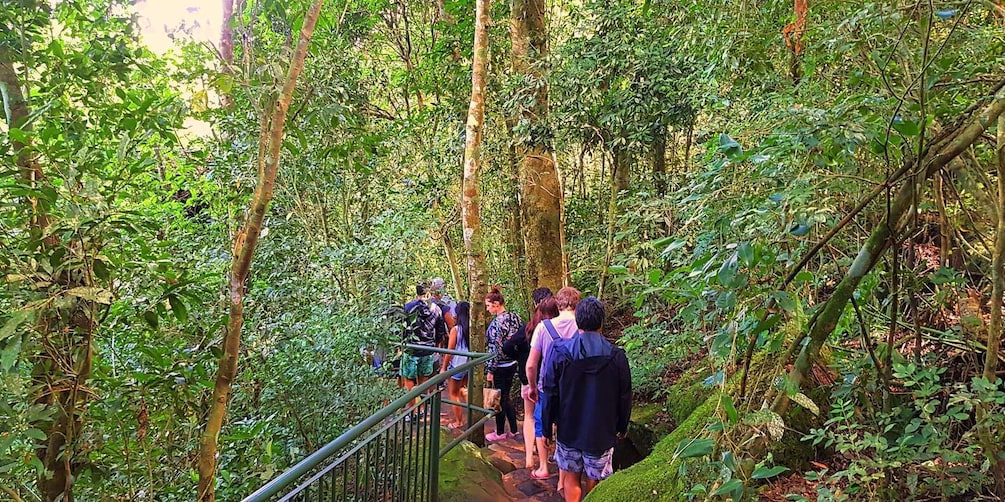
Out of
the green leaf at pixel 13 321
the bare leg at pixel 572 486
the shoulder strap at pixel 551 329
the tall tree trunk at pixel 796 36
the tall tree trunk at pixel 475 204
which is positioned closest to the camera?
the green leaf at pixel 13 321

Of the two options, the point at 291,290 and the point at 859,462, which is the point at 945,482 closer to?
the point at 859,462

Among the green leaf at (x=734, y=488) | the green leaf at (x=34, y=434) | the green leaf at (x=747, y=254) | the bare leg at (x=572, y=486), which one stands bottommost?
the bare leg at (x=572, y=486)

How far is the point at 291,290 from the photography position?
16.7 ft

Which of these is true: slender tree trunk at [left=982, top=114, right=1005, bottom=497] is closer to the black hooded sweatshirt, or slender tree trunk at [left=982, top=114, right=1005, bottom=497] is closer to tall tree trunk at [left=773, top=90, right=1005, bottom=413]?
tall tree trunk at [left=773, top=90, right=1005, bottom=413]

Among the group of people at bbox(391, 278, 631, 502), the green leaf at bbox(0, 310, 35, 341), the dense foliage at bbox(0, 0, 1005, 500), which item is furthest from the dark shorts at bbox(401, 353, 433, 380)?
the green leaf at bbox(0, 310, 35, 341)

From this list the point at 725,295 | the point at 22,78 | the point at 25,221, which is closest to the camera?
the point at 725,295

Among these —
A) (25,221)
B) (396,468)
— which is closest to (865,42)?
(396,468)

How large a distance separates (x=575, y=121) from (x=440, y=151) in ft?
8.07

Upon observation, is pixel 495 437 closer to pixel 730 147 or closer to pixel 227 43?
pixel 730 147

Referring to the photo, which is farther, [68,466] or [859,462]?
[68,466]

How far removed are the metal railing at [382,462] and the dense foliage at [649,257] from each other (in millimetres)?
668

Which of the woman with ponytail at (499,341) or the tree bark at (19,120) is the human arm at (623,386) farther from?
the tree bark at (19,120)

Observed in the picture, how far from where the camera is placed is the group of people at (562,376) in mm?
3797

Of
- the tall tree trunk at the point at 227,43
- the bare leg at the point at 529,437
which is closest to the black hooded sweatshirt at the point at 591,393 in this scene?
the bare leg at the point at 529,437
